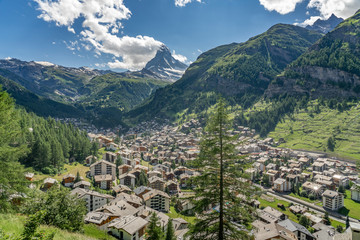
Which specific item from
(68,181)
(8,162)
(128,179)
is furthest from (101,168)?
(8,162)

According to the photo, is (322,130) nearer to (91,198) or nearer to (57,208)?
(91,198)

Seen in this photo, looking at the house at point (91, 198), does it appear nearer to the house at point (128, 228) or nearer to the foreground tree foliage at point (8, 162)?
the house at point (128, 228)

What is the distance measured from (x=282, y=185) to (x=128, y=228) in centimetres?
7539

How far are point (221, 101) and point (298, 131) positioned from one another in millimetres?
169427

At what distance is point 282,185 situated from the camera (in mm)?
90562

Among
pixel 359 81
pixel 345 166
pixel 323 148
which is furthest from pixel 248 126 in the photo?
pixel 359 81

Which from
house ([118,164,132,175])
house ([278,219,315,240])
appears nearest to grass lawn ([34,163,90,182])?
house ([118,164,132,175])

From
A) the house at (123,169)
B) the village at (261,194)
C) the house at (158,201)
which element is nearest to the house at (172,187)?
the village at (261,194)

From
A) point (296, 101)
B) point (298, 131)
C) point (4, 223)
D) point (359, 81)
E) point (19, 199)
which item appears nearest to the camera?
point (4, 223)

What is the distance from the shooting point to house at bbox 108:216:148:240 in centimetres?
4194

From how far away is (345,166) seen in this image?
11269cm

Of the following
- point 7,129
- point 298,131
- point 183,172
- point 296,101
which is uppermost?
point 296,101

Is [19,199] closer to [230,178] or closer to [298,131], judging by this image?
[230,178]

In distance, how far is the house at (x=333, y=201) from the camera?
2953 inches
